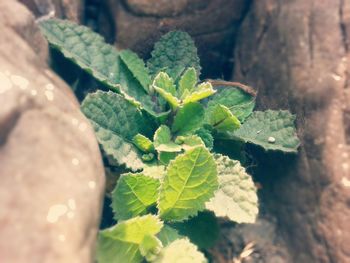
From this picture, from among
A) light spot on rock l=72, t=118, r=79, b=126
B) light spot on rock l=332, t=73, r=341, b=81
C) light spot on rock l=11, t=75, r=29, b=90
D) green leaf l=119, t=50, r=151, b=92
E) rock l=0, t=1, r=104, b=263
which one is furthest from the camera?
green leaf l=119, t=50, r=151, b=92

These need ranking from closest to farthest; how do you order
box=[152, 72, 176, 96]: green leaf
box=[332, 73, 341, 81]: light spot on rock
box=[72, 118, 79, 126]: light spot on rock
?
1. box=[72, 118, 79, 126]: light spot on rock
2. box=[332, 73, 341, 81]: light spot on rock
3. box=[152, 72, 176, 96]: green leaf

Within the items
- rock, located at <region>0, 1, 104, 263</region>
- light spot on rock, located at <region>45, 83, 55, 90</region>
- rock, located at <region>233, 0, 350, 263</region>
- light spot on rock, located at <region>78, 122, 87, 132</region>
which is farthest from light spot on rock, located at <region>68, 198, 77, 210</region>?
rock, located at <region>233, 0, 350, 263</region>

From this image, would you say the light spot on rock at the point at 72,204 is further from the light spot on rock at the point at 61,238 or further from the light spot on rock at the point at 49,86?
the light spot on rock at the point at 49,86

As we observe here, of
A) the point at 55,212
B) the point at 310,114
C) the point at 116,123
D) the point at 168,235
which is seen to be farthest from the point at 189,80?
the point at 55,212

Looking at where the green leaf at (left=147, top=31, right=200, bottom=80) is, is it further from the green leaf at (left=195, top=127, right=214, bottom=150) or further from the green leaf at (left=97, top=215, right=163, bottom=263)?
the green leaf at (left=97, top=215, right=163, bottom=263)

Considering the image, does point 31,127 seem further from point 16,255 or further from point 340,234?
point 340,234

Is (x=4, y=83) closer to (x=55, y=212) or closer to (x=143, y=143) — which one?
(x=55, y=212)
